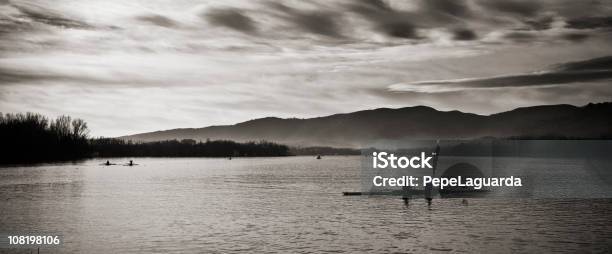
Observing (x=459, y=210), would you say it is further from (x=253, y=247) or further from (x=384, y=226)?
(x=253, y=247)

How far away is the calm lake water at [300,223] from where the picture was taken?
38.1 metres

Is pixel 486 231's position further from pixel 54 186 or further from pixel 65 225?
pixel 54 186

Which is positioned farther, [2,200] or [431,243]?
[2,200]

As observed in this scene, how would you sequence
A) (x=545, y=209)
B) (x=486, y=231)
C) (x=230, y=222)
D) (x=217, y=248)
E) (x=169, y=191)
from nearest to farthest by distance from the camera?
(x=217, y=248), (x=486, y=231), (x=230, y=222), (x=545, y=209), (x=169, y=191)

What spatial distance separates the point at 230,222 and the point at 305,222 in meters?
6.11

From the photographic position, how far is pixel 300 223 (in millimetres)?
48750

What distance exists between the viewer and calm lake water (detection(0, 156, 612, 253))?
1500 inches

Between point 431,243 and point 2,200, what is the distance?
161ft

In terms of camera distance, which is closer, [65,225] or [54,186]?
[65,225]

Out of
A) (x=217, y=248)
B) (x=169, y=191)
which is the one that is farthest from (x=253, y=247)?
(x=169, y=191)

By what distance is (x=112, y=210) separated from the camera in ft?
190

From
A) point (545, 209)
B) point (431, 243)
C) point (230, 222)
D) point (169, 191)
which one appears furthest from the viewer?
point (169, 191)

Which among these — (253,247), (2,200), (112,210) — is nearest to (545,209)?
(253,247)

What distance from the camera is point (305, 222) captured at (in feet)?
162
